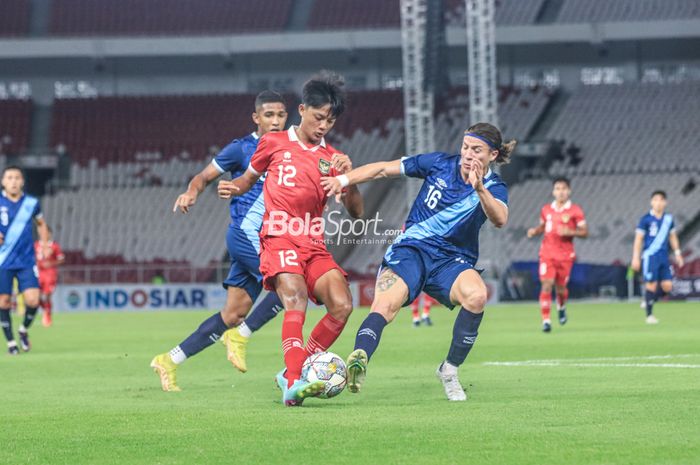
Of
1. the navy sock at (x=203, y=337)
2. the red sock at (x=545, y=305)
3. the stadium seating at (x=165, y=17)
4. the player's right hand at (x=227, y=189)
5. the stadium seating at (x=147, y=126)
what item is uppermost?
the stadium seating at (x=165, y=17)

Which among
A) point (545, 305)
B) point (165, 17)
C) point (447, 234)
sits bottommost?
point (545, 305)

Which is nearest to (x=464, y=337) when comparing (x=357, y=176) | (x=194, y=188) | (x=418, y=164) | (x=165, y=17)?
(x=418, y=164)

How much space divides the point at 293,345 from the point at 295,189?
107cm

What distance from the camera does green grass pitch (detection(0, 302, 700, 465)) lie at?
595 centimetres

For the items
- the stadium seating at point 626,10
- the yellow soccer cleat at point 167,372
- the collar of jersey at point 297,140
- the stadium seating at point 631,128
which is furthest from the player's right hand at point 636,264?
the stadium seating at point 626,10

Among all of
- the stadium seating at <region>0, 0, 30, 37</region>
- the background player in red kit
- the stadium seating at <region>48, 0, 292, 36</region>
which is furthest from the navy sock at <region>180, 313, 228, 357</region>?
the stadium seating at <region>0, 0, 30, 37</region>

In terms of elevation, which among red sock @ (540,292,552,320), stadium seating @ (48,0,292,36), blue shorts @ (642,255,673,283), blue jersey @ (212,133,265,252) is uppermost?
stadium seating @ (48,0,292,36)

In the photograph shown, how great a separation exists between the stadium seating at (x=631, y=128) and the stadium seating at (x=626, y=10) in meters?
2.89

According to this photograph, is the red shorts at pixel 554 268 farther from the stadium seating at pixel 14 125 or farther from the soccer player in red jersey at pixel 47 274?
the stadium seating at pixel 14 125

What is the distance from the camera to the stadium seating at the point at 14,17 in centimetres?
4766

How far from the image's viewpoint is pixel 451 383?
8.59 m

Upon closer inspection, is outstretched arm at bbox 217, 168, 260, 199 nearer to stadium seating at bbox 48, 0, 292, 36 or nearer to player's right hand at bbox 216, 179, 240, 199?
player's right hand at bbox 216, 179, 240, 199

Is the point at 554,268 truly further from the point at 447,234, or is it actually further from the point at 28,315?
the point at 447,234

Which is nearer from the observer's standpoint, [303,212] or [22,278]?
[303,212]
